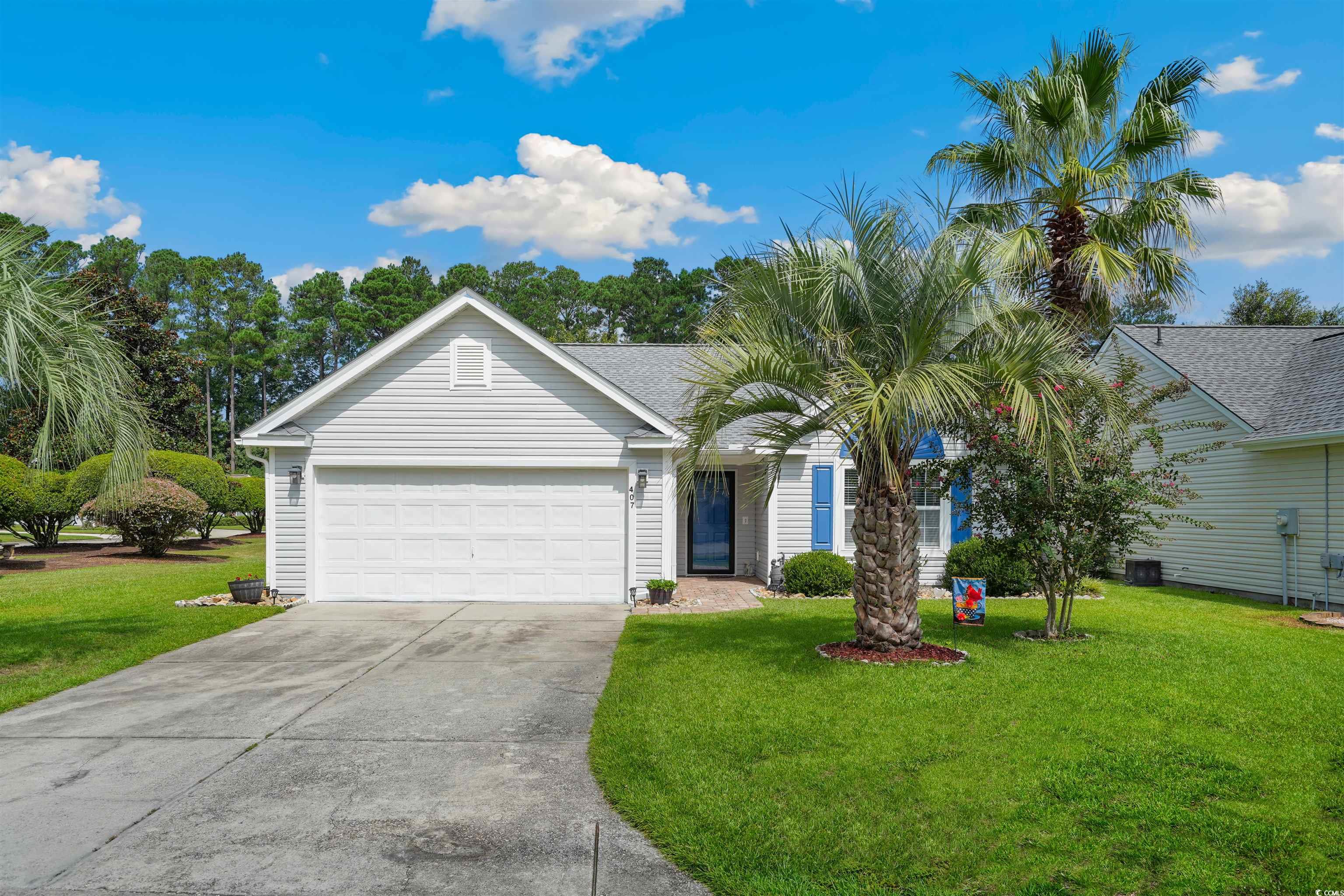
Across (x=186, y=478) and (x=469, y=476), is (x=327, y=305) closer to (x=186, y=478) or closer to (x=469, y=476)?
(x=186, y=478)

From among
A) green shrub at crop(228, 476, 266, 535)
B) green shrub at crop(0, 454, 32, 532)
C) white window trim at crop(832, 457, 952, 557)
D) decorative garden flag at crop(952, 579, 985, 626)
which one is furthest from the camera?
green shrub at crop(228, 476, 266, 535)

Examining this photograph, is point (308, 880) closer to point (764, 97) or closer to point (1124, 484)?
point (1124, 484)

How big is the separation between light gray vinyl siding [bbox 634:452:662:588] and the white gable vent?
286 centimetres

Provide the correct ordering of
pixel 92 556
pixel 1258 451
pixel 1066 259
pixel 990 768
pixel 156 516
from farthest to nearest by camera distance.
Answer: pixel 92 556
pixel 156 516
pixel 1258 451
pixel 1066 259
pixel 990 768

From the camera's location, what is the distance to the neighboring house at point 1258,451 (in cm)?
1302

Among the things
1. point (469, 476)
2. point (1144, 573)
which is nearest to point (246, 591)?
point (469, 476)

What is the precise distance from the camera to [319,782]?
17.4ft

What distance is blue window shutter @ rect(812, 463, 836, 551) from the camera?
15.3 m

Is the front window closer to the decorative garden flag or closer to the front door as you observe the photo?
the front door

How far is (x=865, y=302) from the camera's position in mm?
8359

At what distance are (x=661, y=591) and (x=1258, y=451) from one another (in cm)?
1067

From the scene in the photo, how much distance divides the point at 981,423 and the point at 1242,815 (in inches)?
216

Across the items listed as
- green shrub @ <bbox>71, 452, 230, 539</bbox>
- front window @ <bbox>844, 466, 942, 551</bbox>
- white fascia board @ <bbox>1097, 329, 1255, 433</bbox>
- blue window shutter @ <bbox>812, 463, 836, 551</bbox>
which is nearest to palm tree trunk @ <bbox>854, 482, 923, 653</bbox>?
blue window shutter @ <bbox>812, 463, 836, 551</bbox>

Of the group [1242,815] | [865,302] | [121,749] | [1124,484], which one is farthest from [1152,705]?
[121,749]
